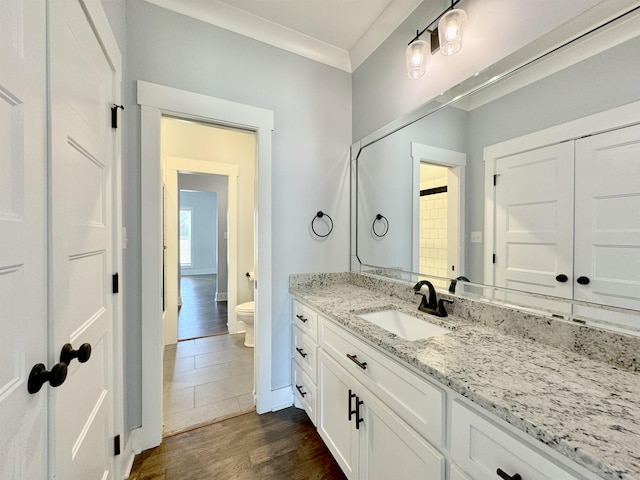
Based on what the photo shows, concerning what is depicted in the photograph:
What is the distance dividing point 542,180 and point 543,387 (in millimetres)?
808

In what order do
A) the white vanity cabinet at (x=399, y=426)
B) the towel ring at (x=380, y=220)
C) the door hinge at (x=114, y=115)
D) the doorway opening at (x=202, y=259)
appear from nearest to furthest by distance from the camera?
the white vanity cabinet at (x=399, y=426) → the door hinge at (x=114, y=115) → the towel ring at (x=380, y=220) → the doorway opening at (x=202, y=259)

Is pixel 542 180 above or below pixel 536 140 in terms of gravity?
below

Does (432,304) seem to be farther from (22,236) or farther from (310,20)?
(310,20)

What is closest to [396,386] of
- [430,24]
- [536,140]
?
[536,140]

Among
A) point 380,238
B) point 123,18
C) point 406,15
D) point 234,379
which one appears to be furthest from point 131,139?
point 234,379

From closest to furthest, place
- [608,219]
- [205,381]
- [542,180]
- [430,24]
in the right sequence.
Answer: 1. [608,219]
2. [542,180]
3. [430,24]
4. [205,381]

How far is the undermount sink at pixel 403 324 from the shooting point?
1.31 meters

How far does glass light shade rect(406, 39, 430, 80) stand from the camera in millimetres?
1498

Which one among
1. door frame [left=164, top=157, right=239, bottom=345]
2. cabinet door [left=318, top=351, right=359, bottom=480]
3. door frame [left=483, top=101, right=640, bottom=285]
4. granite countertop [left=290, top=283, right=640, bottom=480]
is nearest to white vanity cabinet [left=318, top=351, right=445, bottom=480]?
cabinet door [left=318, top=351, right=359, bottom=480]

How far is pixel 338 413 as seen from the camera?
134cm

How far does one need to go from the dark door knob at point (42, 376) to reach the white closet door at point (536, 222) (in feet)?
5.18

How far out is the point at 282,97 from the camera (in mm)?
1959

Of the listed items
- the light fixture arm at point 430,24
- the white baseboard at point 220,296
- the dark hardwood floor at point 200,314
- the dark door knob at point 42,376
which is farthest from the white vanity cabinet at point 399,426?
the white baseboard at point 220,296

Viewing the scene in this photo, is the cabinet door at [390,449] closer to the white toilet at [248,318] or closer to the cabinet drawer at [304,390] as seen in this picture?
the cabinet drawer at [304,390]
